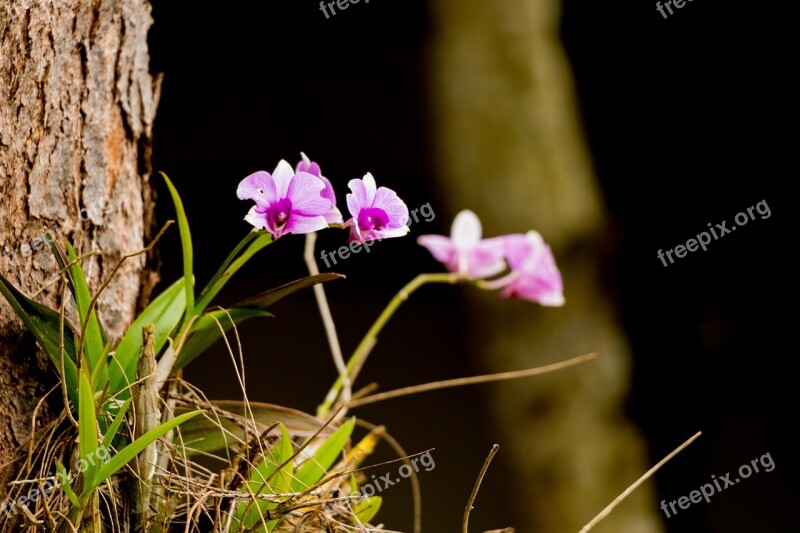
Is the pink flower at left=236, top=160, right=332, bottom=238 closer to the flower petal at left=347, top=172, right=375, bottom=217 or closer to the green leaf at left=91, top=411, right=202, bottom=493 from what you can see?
the flower petal at left=347, top=172, right=375, bottom=217

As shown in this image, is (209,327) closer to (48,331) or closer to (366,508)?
(48,331)

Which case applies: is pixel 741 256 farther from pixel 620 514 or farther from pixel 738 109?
pixel 620 514

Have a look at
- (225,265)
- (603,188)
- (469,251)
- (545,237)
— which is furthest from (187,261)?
(603,188)

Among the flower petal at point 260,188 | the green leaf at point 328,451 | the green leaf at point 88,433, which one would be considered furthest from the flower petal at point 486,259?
the green leaf at point 88,433

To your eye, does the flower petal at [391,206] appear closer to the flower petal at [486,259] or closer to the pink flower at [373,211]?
the pink flower at [373,211]

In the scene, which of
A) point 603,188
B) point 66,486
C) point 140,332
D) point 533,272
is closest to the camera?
point 66,486

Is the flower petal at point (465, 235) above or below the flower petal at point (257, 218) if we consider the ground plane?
below
